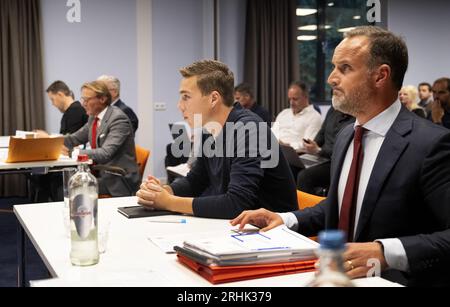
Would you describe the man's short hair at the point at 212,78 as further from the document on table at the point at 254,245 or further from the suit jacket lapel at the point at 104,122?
the suit jacket lapel at the point at 104,122

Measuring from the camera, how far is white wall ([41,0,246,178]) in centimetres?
677

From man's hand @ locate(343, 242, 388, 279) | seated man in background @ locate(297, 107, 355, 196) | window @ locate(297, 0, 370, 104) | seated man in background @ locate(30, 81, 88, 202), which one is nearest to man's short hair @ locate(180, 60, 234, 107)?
man's hand @ locate(343, 242, 388, 279)

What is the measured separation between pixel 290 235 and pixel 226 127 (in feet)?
2.77

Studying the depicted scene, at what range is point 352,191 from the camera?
68.1 inches

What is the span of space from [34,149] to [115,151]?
62 cm

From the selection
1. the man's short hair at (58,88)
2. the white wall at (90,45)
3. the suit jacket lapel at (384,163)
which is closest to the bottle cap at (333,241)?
the suit jacket lapel at (384,163)

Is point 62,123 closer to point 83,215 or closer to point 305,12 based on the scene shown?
point 305,12

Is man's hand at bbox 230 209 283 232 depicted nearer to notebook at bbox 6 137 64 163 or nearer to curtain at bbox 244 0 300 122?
notebook at bbox 6 137 64 163

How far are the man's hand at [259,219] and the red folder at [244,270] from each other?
293 millimetres

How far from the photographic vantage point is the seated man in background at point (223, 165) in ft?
6.84

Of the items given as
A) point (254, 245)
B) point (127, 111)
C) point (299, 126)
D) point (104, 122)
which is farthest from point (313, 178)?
point (254, 245)

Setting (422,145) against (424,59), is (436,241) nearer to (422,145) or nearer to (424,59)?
(422,145)

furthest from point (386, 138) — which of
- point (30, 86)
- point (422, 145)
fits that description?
point (30, 86)
